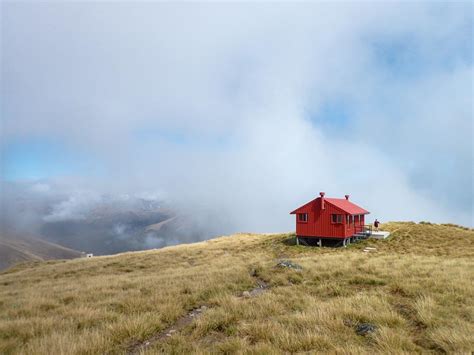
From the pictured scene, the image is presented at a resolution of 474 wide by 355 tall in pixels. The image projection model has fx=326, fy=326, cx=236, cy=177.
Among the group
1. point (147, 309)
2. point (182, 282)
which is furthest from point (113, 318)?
point (182, 282)

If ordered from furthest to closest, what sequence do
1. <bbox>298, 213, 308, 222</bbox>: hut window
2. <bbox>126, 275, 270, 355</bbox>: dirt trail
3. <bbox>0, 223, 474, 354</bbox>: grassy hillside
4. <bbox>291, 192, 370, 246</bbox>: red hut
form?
<bbox>298, 213, 308, 222</bbox>: hut window, <bbox>291, 192, 370, 246</bbox>: red hut, <bbox>126, 275, 270, 355</bbox>: dirt trail, <bbox>0, 223, 474, 354</bbox>: grassy hillside

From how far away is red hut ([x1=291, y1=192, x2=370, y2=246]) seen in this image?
36906 mm

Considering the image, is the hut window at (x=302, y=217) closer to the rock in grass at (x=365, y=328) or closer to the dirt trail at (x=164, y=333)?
the dirt trail at (x=164, y=333)

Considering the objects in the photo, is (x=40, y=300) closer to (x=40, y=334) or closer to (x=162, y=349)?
(x=40, y=334)

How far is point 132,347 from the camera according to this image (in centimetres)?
734

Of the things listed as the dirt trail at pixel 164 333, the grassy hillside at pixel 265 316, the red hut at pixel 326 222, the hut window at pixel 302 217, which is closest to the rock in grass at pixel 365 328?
the grassy hillside at pixel 265 316

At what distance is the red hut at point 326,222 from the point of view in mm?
36906

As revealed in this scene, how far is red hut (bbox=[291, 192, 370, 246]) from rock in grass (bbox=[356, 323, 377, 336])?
30.3 metres

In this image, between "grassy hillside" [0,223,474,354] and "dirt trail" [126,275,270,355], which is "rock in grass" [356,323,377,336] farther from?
"dirt trail" [126,275,270,355]

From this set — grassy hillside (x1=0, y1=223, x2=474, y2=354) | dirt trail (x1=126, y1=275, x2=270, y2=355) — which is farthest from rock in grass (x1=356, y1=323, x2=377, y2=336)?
dirt trail (x1=126, y1=275, x2=270, y2=355)

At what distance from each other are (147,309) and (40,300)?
5.46 metres

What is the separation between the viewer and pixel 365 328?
291 inches

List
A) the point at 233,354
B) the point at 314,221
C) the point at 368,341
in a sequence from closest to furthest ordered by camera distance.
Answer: the point at 233,354, the point at 368,341, the point at 314,221

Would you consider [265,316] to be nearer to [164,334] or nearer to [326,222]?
[164,334]
